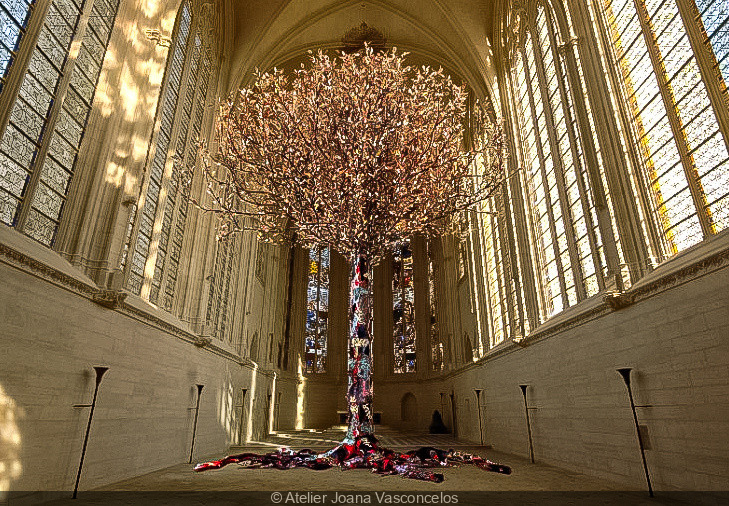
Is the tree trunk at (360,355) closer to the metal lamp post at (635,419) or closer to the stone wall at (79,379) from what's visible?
the stone wall at (79,379)

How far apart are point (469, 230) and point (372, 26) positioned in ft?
39.8

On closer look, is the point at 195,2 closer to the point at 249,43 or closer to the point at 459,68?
the point at 249,43

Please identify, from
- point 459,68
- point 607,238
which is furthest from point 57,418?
point 459,68

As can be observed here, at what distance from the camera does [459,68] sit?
54.5 feet

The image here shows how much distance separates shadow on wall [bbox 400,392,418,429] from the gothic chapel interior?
31.5 feet

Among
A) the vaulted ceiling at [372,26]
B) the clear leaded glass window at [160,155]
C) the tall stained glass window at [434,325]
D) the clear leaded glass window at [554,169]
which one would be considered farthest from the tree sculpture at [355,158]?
the tall stained glass window at [434,325]

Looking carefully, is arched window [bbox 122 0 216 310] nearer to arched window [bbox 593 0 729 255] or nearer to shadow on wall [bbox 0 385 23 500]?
shadow on wall [bbox 0 385 23 500]

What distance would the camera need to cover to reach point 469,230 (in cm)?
935

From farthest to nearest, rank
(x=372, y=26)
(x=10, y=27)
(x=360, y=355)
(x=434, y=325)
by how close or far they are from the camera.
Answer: (x=434, y=325), (x=372, y=26), (x=360, y=355), (x=10, y=27)

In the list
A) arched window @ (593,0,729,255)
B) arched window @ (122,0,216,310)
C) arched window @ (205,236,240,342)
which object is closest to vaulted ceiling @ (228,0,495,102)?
arched window @ (122,0,216,310)

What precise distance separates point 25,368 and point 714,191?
928cm

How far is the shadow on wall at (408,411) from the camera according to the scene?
24922mm

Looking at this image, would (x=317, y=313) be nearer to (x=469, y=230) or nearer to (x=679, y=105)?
(x=469, y=230)

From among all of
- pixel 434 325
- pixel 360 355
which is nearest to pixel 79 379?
pixel 360 355
